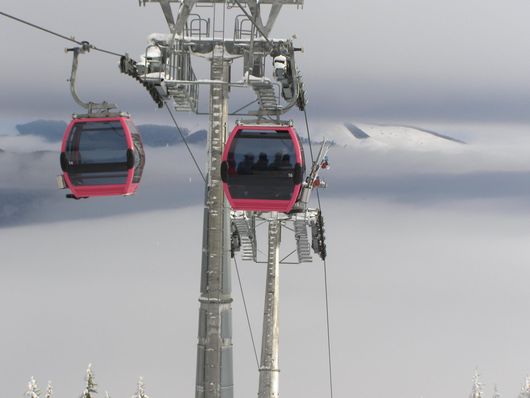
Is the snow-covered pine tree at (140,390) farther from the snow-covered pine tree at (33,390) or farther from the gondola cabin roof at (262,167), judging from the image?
the gondola cabin roof at (262,167)

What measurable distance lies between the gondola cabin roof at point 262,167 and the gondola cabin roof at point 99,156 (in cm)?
179

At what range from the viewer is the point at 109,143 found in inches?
778

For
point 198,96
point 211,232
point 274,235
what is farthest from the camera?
point 274,235

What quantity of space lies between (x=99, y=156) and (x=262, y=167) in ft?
9.56

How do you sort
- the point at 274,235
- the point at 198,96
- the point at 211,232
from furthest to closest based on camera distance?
the point at 274,235 < the point at 198,96 < the point at 211,232

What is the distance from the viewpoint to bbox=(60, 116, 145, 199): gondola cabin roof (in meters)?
19.6

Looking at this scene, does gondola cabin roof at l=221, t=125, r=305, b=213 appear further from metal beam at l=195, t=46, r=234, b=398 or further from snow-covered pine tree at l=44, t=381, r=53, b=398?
snow-covered pine tree at l=44, t=381, r=53, b=398

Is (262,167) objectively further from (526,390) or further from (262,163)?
(526,390)

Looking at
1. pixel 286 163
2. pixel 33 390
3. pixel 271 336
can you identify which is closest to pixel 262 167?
pixel 286 163

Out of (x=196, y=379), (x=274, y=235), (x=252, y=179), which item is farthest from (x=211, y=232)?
(x=274, y=235)

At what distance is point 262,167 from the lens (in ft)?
66.6

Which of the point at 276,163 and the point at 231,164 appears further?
the point at 276,163

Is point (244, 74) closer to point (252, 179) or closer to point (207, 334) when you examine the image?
point (252, 179)

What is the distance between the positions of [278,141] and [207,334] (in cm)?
363
